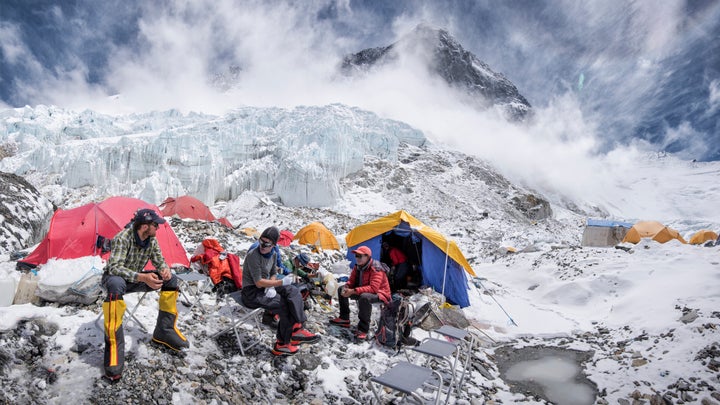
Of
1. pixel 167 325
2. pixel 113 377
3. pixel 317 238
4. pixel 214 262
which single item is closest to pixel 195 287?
pixel 214 262

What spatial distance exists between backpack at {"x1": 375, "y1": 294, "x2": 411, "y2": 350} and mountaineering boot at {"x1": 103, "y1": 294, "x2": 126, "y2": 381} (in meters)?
3.55

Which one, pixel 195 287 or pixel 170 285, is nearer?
pixel 170 285

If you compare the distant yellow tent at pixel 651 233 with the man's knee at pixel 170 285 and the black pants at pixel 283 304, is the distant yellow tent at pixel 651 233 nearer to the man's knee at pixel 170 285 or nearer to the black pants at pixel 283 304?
the black pants at pixel 283 304

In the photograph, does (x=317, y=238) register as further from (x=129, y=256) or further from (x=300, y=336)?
(x=129, y=256)

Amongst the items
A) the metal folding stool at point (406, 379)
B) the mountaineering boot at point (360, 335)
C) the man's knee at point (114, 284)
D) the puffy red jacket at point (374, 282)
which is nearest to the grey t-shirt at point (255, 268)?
the man's knee at point (114, 284)

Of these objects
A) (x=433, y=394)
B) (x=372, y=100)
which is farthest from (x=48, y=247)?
(x=372, y=100)

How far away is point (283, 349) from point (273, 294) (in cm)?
75

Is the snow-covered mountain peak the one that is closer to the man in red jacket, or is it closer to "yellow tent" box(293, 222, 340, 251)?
"yellow tent" box(293, 222, 340, 251)

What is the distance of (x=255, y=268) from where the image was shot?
15.5ft

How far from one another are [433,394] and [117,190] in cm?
5082

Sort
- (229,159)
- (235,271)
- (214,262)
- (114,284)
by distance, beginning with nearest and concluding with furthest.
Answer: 1. (114,284)
2. (235,271)
3. (214,262)
4. (229,159)

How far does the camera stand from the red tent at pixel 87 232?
257 inches

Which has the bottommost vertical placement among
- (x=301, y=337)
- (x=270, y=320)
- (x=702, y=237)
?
(x=301, y=337)

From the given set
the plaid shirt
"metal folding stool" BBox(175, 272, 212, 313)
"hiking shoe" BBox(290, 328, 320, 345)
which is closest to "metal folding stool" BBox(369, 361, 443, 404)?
"hiking shoe" BBox(290, 328, 320, 345)
